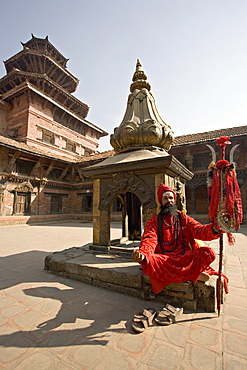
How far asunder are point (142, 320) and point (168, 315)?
30 cm

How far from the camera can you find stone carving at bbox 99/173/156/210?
3.13 m

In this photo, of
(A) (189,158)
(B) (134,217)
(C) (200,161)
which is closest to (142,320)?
(B) (134,217)

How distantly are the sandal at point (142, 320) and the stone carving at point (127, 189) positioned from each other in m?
1.48

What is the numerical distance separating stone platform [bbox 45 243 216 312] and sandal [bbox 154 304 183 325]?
0.17 metres

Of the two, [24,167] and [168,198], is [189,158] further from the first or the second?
[24,167]

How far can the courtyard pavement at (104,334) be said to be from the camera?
1.45m

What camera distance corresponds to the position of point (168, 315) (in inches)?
77.7

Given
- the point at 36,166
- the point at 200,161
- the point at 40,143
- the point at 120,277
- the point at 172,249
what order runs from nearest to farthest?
the point at 172,249 < the point at 120,277 < the point at 200,161 < the point at 36,166 < the point at 40,143

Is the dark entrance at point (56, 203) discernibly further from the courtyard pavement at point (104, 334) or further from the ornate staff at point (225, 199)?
the ornate staff at point (225, 199)

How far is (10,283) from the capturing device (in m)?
3.03

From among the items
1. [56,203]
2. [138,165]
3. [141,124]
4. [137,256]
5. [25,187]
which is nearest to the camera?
[137,256]

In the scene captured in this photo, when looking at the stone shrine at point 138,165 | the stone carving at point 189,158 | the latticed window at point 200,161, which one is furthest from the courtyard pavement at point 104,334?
the latticed window at point 200,161

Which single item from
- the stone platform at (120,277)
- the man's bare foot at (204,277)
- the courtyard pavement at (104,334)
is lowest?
the courtyard pavement at (104,334)

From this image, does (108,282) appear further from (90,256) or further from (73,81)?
(73,81)
